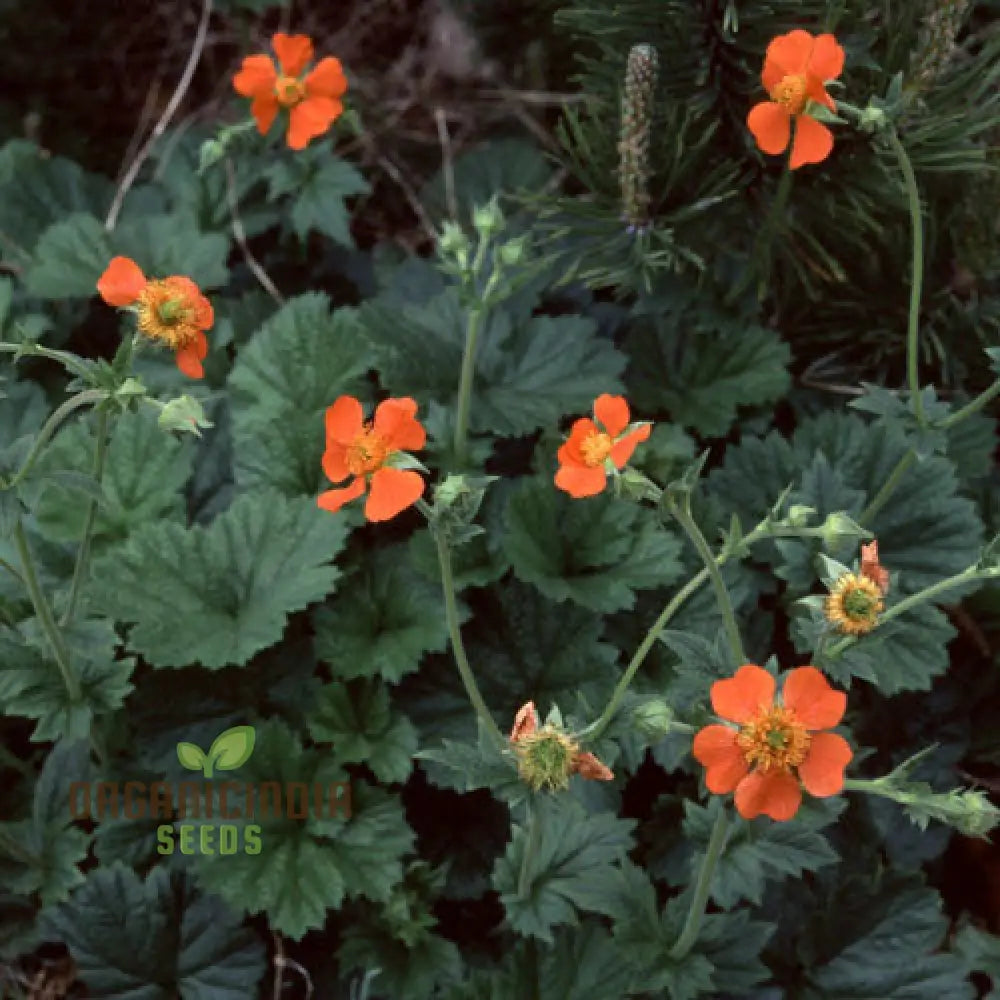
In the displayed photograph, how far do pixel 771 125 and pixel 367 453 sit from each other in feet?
2.22

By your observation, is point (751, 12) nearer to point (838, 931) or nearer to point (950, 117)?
point (950, 117)

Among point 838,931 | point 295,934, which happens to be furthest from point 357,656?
point 838,931

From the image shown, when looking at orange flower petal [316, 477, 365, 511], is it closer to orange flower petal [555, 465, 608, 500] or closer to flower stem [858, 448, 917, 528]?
orange flower petal [555, 465, 608, 500]

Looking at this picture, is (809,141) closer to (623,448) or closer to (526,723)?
(623,448)

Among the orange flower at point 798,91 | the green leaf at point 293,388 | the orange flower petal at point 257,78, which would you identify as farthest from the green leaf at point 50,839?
the orange flower at point 798,91

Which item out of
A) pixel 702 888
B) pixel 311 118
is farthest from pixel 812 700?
pixel 311 118

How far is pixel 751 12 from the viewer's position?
192 cm

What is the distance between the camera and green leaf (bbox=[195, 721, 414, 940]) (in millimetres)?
1809

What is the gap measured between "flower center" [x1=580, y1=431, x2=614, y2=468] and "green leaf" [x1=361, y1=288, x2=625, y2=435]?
64 centimetres

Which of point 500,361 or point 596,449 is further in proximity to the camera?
point 500,361

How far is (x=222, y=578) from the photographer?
201 centimetres

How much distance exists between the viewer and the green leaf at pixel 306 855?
1809 mm

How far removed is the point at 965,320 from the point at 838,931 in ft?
3.51

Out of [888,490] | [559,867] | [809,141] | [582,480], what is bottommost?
[559,867]
